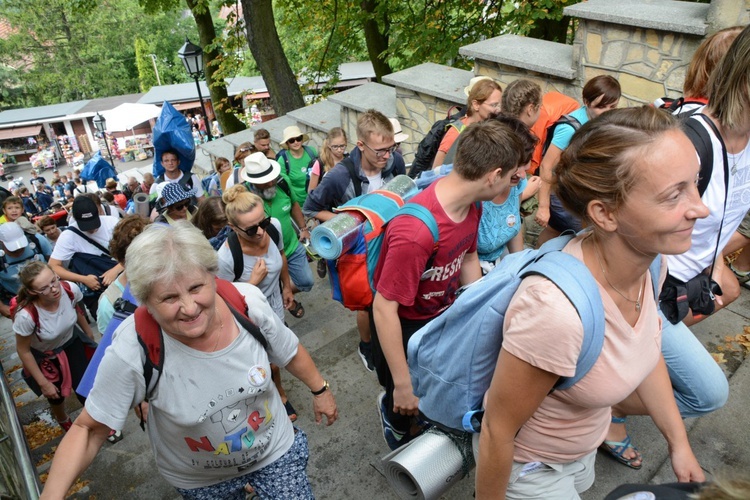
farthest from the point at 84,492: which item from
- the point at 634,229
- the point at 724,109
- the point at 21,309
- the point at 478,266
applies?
the point at 724,109

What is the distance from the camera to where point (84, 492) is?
10.7 ft

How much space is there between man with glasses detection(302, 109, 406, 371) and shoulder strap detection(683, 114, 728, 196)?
2.12 meters

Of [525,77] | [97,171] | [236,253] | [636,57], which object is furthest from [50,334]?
[97,171]

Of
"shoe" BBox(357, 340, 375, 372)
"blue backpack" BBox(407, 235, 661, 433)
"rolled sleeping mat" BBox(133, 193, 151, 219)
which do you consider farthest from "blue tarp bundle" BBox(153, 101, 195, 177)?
"blue backpack" BBox(407, 235, 661, 433)

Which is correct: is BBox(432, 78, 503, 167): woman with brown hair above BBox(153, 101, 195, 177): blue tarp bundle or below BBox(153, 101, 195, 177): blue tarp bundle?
above

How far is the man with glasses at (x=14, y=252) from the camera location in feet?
20.3

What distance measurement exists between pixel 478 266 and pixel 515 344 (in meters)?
1.47

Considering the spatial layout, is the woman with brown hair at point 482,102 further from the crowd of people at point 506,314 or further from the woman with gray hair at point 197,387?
the woman with gray hair at point 197,387

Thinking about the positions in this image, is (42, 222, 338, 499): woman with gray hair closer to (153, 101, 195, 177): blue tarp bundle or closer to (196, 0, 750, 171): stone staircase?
(196, 0, 750, 171): stone staircase

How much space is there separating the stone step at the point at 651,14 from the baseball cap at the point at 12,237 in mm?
6916

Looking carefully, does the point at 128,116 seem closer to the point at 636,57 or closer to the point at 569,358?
the point at 636,57

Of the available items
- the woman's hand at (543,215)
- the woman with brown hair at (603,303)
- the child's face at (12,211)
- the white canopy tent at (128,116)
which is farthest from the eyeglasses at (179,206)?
the white canopy tent at (128,116)

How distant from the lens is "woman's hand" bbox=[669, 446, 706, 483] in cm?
175

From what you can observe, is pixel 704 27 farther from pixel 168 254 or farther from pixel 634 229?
pixel 168 254
